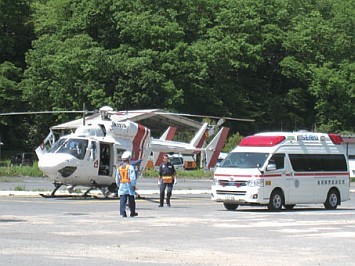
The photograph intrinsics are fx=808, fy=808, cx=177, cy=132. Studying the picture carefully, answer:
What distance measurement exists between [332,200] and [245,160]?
4135mm

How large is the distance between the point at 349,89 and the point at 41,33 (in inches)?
1217

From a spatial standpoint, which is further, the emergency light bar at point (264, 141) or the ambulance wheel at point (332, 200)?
the ambulance wheel at point (332, 200)

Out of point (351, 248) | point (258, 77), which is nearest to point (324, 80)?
point (258, 77)

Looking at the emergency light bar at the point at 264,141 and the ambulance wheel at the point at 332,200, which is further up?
the emergency light bar at the point at 264,141

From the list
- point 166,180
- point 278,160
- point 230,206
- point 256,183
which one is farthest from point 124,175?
point 278,160

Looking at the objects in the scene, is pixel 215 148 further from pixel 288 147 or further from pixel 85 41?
pixel 85 41

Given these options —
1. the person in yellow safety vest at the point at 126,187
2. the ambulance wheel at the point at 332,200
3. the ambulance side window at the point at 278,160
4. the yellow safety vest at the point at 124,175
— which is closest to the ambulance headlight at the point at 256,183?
the ambulance side window at the point at 278,160

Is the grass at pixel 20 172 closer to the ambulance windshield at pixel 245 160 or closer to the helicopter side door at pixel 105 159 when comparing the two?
the helicopter side door at pixel 105 159

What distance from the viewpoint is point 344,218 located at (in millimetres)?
24156

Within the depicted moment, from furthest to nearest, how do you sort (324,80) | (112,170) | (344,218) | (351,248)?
(324,80) < (112,170) < (344,218) < (351,248)

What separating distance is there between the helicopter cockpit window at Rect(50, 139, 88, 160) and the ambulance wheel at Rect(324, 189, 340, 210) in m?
10.1

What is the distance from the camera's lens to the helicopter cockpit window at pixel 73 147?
3259 centimetres

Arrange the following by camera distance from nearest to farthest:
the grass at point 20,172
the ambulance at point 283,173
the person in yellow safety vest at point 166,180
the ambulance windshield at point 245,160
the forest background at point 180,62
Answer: the ambulance at point 283,173
the ambulance windshield at point 245,160
the person in yellow safety vest at point 166,180
the grass at point 20,172
the forest background at point 180,62

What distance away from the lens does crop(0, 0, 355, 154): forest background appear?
7112 centimetres
